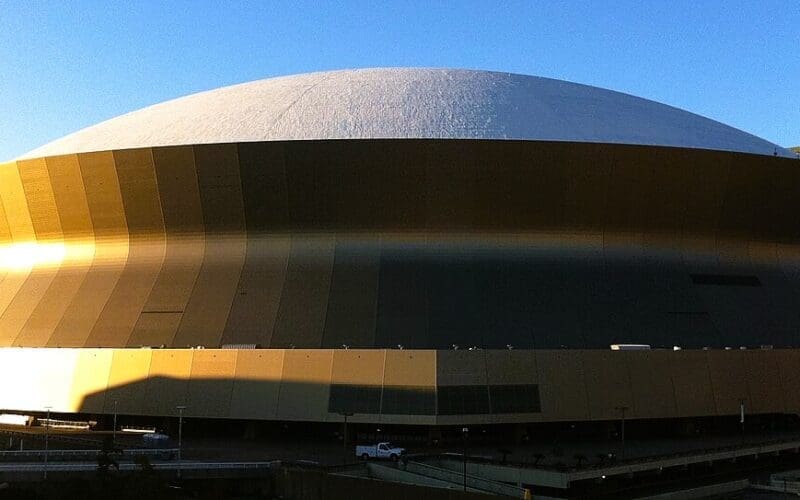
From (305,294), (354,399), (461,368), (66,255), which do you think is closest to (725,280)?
(461,368)

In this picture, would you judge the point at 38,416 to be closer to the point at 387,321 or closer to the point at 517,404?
the point at 387,321

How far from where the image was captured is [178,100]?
39562mm

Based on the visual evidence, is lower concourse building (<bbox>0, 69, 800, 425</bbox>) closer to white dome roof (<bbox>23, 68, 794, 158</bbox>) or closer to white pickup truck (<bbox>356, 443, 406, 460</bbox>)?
white dome roof (<bbox>23, 68, 794, 158</bbox>)

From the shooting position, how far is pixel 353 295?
95.8 feet

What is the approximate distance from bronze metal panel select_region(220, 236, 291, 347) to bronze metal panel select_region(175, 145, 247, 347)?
0.28 m

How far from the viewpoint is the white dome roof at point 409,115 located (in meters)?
31.2

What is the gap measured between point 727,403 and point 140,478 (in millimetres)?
19270

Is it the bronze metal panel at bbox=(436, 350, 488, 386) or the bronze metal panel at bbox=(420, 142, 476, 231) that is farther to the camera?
the bronze metal panel at bbox=(420, 142, 476, 231)

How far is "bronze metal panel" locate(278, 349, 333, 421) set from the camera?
2558 cm

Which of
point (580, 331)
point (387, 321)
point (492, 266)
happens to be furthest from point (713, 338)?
point (387, 321)

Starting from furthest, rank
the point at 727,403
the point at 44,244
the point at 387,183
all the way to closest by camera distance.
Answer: the point at 44,244
the point at 387,183
the point at 727,403

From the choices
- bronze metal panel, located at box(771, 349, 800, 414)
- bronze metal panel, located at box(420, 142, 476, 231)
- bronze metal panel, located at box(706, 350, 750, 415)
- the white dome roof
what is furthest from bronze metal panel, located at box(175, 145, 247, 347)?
bronze metal panel, located at box(771, 349, 800, 414)

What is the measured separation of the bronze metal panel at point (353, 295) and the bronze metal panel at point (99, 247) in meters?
8.71

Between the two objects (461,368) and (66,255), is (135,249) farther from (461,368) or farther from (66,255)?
(461,368)
